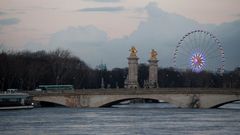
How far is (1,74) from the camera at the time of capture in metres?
127

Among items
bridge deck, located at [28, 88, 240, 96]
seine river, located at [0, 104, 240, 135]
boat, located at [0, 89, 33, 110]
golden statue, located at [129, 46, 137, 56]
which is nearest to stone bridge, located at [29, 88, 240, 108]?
bridge deck, located at [28, 88, 240, 96]

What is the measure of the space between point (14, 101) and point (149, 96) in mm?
17741

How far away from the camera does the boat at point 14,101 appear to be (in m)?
101

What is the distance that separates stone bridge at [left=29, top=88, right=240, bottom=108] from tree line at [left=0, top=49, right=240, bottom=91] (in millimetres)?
16224

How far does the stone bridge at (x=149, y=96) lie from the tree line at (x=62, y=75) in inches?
639

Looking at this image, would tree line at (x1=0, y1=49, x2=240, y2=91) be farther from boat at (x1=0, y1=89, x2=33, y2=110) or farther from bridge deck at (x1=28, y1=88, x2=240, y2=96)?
boat at (x1=0, y1=89, x2=33, y2=110)

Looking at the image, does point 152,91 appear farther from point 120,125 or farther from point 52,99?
point 120,125

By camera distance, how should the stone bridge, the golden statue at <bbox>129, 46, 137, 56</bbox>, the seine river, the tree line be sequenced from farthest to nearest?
the golden statue at <bbox>129, 46, 137, 56</bbox> < the tree line < the stone bridge < the seine river

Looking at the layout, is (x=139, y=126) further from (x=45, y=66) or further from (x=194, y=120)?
(x=45, y=66)

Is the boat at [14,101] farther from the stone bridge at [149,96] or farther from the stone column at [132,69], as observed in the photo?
the stone column at [132,69]

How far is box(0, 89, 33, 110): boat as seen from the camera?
10088cm

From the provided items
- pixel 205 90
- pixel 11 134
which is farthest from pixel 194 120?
pixel 205 90

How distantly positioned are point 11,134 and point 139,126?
12.5 meters

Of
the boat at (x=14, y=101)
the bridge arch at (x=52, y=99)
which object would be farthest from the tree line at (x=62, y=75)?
the boat at (x=14, y=101)
